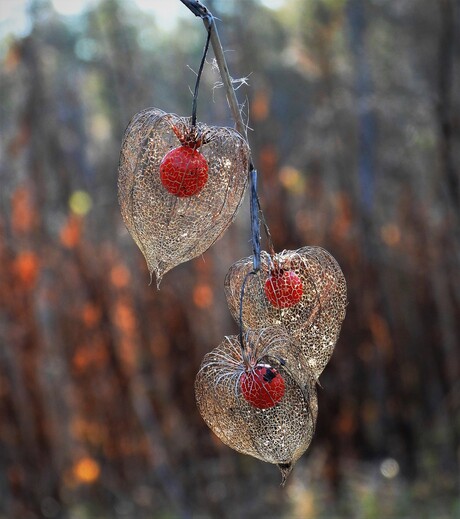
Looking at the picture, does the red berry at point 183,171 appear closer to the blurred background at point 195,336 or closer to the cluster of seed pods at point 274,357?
the cluster of seed pods at point 274,357

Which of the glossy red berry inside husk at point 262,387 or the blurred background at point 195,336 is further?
the blurred background at point 195,336

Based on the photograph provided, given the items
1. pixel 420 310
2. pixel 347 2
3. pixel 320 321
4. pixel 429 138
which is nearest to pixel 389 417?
pixel 420 310

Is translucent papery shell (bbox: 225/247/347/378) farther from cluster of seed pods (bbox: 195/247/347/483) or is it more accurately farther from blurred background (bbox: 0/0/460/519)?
blurred background (bbox: 0/0/460/519)

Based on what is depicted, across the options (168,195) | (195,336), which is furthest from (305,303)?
(195,336)

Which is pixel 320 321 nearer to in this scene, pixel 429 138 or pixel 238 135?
pixel 238 135

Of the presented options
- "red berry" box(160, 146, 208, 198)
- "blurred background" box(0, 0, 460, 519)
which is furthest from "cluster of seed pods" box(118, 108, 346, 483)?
"blurred background" box(0, 0, 460, 519)

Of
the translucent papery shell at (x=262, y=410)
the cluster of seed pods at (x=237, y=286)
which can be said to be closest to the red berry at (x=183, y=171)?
the cluster of seed pods at (x=237, y=286)
